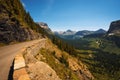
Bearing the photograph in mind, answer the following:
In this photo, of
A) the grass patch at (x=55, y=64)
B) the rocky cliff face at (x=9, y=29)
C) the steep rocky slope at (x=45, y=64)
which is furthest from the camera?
the rocky cliff face at (x=9, y=29)

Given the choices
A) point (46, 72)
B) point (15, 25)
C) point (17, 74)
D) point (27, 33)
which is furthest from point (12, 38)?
point (17, 74)

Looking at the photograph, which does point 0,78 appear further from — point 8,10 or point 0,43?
point 8,10

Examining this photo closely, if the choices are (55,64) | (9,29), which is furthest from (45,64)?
(9,29)

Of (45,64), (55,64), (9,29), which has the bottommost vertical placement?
(55,64)

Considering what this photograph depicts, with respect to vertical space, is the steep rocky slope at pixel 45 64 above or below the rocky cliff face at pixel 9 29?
below

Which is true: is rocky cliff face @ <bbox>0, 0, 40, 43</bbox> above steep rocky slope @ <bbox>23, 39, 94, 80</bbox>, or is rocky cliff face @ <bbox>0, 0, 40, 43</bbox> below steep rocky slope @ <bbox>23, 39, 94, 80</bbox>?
above

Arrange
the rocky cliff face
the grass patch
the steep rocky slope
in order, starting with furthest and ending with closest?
the rocky cliff face, the grass patch, the steep rocky slope

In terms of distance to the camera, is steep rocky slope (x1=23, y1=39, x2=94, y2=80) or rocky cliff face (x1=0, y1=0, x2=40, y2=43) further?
rocky cliff face (x1=0, y1=0, x2=40, y2=43)

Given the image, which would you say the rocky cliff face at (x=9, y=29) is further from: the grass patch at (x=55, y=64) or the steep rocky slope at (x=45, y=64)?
the grass patch at (x=55, y=64)

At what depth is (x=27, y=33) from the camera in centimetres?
6681

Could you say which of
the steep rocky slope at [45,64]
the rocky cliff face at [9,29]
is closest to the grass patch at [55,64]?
the steep rocky slope at [45,64]

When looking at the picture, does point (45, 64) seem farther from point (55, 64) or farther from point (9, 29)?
point (9, 29)

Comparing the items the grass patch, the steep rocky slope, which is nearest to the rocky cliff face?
the steep rocky slope

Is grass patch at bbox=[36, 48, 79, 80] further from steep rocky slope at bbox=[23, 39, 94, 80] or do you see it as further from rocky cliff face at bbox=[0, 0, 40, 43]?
rocky cliff face at bbox=[0, 0, 40, 43]
